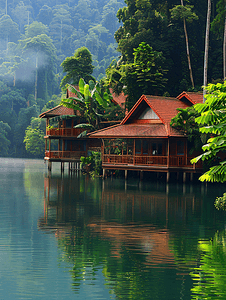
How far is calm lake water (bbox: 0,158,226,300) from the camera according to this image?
1027 cm

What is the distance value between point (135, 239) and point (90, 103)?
34.8 meters

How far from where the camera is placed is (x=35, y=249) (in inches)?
542

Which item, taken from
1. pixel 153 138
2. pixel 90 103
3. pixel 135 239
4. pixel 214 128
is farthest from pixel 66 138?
pixel 214 128

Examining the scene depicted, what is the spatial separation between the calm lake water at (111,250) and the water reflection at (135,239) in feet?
0.08

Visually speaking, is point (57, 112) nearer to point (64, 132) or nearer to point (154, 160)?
point (64, 132)

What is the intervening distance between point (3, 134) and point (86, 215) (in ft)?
322

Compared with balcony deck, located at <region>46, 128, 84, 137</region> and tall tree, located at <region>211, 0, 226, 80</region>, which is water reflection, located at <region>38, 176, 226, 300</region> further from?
tall tree, located at <region>211, 0, 226, 80</region>

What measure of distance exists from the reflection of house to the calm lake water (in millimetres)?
12159

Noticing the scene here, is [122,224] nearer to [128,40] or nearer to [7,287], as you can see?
[7,287]

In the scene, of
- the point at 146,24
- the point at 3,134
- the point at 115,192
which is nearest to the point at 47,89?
the point at 3,134

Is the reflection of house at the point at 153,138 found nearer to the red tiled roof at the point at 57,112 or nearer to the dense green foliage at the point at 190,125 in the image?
the dense green foliage at the point at 190,125

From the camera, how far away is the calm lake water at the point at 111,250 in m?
10.3

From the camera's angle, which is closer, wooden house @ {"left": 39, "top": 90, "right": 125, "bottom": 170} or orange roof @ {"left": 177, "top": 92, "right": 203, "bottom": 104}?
orange roof @ {"left": 177, "top": 92, "right": 203, "bottom": 104}

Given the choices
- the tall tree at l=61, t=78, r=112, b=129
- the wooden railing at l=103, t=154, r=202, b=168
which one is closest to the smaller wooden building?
the tall tree at l=61, t=78, r=112, b=129
